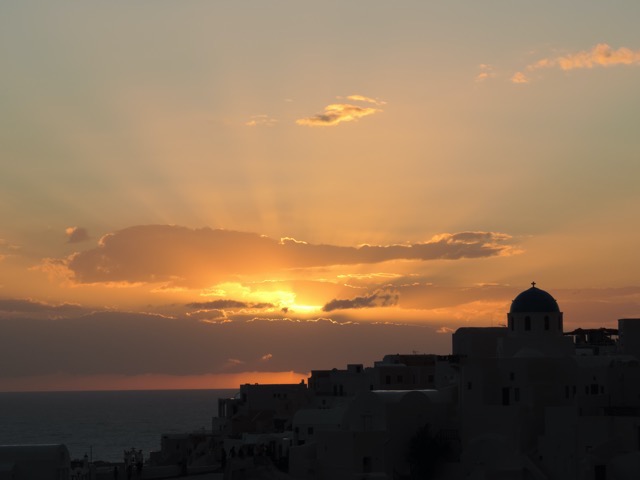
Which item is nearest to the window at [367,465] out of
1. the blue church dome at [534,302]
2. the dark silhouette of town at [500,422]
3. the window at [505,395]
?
the dark silhouette of town at [500,422]

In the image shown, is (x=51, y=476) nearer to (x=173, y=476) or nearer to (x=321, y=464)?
(x=173, y=476)

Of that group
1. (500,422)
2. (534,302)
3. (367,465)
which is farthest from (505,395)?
(367,465)

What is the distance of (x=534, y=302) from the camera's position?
239 feet

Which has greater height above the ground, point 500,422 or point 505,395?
point 505,395

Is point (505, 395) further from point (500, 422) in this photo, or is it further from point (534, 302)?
point (534, 302)

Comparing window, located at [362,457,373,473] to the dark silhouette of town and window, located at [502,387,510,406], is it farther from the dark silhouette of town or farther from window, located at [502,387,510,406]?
window, located at [502,387,510,406]

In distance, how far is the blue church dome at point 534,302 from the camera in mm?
72750

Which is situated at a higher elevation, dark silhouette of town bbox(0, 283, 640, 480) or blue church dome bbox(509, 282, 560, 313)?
blue church dome bbox(509, 282, 560, 313)

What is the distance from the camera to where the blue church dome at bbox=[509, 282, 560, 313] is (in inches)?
2864

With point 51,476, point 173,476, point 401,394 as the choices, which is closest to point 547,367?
point 401,394

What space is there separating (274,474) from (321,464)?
121 inches

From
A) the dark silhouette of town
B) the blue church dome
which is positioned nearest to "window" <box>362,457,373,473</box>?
the dark silhouette of town

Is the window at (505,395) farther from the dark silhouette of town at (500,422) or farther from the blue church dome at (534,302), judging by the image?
the blue church dome at (534,302)

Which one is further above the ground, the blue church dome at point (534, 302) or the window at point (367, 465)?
the blue church dome at point (534, 302)
